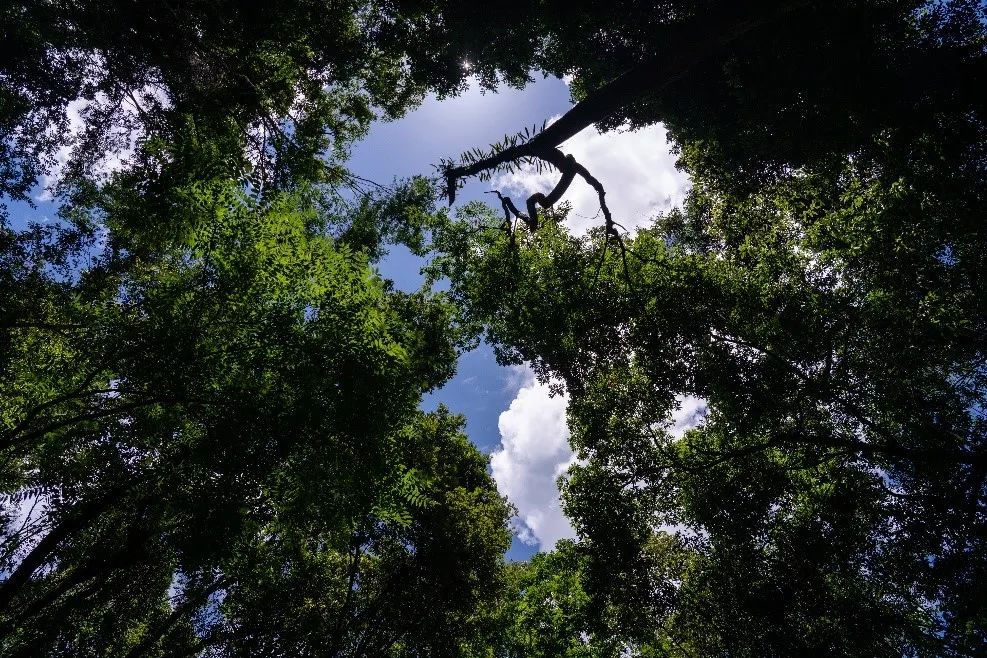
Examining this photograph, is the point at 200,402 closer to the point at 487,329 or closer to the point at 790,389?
the point at 487,329

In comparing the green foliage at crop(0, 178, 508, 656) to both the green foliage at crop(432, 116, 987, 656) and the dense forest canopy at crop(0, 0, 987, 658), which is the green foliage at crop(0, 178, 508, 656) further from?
the green foliage at crop(432, 116, 987, 656)

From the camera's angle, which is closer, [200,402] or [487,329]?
[200,402]

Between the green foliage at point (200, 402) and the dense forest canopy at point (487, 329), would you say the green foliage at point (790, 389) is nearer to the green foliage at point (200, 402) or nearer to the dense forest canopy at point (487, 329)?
the dense forest canopy at point (487, 329)

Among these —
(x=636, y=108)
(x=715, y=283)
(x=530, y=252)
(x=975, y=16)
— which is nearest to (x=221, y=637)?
(x=530, y=252)

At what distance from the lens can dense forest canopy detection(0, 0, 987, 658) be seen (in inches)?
246

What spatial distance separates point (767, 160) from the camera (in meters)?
12.3

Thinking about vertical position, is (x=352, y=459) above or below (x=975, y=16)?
below

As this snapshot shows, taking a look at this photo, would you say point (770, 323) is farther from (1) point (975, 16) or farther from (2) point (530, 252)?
(1) point (975, 16)

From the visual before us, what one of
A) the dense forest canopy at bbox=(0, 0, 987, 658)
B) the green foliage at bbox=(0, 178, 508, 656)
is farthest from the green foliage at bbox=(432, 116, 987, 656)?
the green foliage at bbox=(0, 178, 508, 656)

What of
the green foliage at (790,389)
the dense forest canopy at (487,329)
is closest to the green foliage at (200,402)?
the dense forest canopy at (487,329)

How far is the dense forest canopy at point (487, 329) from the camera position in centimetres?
625

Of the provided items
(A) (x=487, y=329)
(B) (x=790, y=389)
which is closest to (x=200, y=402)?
(A) (x=487, y=329)

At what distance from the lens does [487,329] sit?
11.5m

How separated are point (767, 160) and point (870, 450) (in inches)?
307
